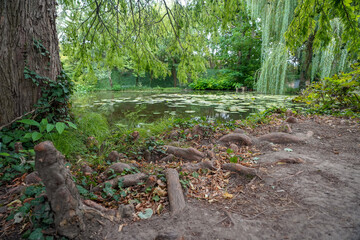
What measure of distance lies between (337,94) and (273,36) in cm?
556

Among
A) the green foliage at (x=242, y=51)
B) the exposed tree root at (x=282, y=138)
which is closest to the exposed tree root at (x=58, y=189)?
the exposed tree root at (x=282, y=138)

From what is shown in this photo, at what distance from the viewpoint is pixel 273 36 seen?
8.77 meters

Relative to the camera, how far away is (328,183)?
1.66 m

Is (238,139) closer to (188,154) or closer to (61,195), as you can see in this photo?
(188,154)

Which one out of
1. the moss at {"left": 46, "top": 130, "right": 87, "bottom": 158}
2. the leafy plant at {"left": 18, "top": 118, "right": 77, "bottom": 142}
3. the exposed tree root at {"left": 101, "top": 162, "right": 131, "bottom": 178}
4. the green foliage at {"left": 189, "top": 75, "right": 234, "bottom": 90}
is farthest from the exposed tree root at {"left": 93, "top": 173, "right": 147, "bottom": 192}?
the green foliage at {"left": 189, "top": 75, "right": 234, "bottom": 90}

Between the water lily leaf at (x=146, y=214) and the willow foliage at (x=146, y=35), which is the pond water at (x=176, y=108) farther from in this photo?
the water lily leaf at (x=146, y=214)

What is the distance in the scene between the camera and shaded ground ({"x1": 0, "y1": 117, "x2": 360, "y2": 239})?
114cm

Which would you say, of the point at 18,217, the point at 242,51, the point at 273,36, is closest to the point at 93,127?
the point at 18,217

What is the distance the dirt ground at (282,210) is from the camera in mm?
1147

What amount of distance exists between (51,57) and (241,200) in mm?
2818

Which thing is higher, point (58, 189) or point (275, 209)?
point (58, 189)

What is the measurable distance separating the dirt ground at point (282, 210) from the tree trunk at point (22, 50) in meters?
2.03

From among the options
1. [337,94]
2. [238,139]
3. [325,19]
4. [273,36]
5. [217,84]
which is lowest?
[238,139]

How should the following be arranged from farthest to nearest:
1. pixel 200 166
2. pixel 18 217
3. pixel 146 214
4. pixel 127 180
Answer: pixel 200 166 < pixel 127 180 < pixel 146 214 < pixel 18 217
